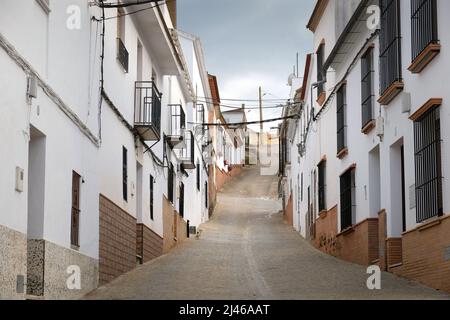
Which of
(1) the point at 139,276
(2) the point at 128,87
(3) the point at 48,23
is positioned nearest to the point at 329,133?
(2) the point at 128,87

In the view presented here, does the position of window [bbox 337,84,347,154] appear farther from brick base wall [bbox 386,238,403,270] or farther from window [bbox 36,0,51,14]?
window [bbox 36,0,51,14]

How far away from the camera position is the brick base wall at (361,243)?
18.2 meters

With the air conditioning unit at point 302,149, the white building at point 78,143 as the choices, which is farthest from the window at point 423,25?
the air conditioning unit at point 302,149

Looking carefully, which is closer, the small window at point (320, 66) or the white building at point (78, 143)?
the white building at point (78, 143)

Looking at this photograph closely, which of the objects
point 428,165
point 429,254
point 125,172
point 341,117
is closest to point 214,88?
point 341,117

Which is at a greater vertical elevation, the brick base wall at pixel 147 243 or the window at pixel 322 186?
the window at pixel 322 186

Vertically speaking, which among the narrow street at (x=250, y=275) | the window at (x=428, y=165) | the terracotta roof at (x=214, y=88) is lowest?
the narrow street at (x=250, y=275)

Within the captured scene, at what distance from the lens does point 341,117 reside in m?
21.7

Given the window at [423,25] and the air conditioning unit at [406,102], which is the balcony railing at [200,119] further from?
the window at [423,25]

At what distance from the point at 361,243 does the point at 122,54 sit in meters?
6.61

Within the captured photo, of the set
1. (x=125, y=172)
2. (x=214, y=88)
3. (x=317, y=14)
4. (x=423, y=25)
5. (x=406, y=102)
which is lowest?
(x=125, y=172)

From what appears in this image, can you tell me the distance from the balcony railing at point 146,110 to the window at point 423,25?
23.2 feet

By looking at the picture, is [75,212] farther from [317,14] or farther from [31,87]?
[317,14]

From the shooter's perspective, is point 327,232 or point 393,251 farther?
point 327,232
